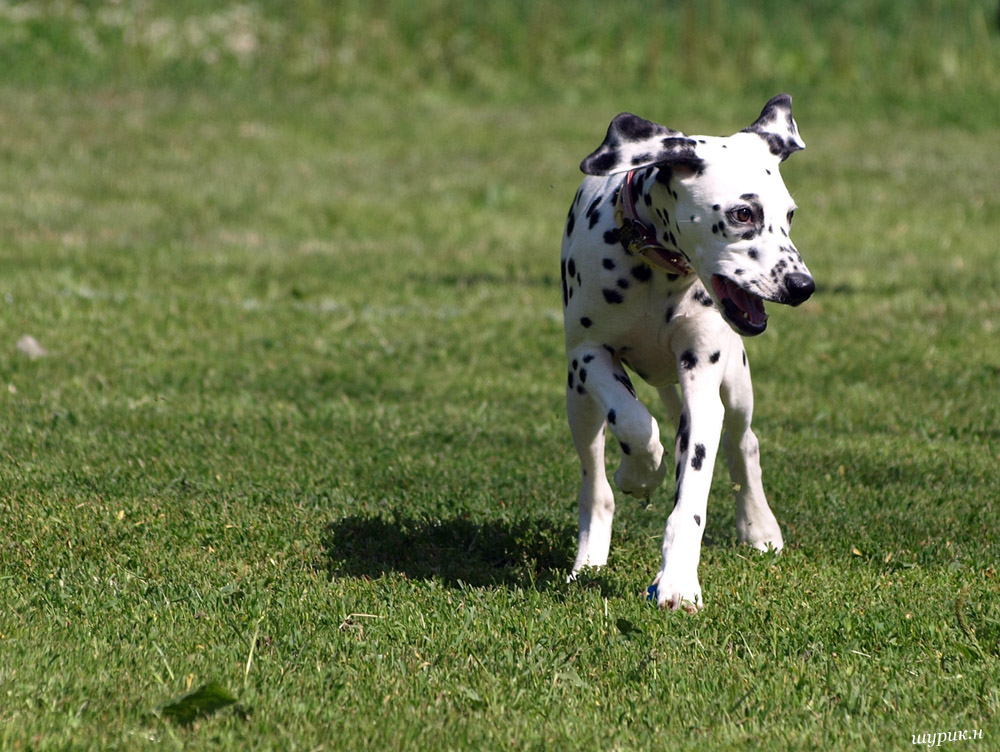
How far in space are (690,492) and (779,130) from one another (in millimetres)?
1373

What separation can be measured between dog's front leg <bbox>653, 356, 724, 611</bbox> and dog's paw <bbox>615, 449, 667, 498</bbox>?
10cm

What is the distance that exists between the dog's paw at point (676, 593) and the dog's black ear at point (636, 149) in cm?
143

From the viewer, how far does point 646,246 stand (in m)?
5.11

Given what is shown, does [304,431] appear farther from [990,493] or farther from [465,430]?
[990,493]

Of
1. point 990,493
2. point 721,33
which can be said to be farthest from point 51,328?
point 721,33

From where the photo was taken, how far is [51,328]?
968 centimetres

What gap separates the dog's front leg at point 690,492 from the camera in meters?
4.98

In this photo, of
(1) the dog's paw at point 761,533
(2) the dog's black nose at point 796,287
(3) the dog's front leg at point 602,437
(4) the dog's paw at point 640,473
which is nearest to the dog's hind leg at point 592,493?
(3) the dog's front leg at point 602,437

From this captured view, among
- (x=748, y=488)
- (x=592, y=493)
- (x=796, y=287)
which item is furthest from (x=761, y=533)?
(x=796, y=287)

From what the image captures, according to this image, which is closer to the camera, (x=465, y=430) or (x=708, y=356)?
(x=708, y=356)

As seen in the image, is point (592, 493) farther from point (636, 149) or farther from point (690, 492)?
point (636, 149)

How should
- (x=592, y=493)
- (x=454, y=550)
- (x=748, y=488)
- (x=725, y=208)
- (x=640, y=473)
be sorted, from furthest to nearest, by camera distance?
(x=748, y=488), (x=454, y=550), (x=592, y=493), (x=640, y=473), (x=725, y=208)

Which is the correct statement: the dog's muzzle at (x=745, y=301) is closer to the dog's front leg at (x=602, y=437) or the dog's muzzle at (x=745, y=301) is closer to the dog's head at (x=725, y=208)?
the dog's head at (x=725, y=208)

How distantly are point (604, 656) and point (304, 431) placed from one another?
11.7ft
